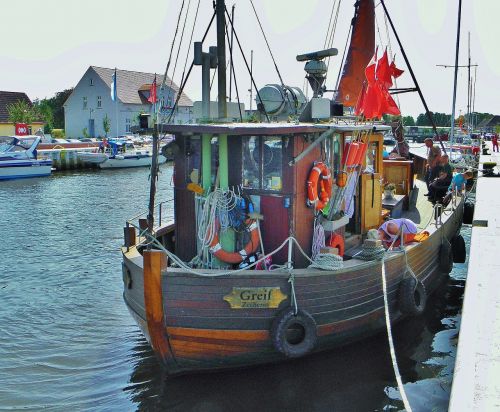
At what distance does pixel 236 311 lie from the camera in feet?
25.4

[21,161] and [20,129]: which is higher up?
[20,129]

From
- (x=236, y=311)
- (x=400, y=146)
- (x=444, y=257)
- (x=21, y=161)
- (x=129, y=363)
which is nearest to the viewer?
(x=236, y=311)

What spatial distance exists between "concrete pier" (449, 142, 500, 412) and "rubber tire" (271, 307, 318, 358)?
6.30 ft

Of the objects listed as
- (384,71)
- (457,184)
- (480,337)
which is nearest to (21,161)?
(457,184)

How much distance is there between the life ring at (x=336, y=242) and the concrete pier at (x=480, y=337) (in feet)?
6.54

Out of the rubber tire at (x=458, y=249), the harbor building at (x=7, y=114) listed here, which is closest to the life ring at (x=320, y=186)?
the rubber tire at (x=458, y=249)

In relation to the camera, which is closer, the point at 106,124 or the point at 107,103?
the point at 106,124

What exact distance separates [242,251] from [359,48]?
8.76 metres

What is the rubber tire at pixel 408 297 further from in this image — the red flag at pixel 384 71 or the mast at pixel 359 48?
the mast at pixel 359 48

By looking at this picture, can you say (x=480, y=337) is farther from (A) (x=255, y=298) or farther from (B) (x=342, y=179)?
(B) (x=342, y=179)

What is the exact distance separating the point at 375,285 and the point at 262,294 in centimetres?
223

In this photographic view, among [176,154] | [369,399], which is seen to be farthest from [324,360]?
[176,154]

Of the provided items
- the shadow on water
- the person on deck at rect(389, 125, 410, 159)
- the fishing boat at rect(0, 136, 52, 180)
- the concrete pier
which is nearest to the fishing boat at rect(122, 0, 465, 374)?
the shadow on water

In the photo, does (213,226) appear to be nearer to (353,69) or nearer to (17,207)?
(353,69)
